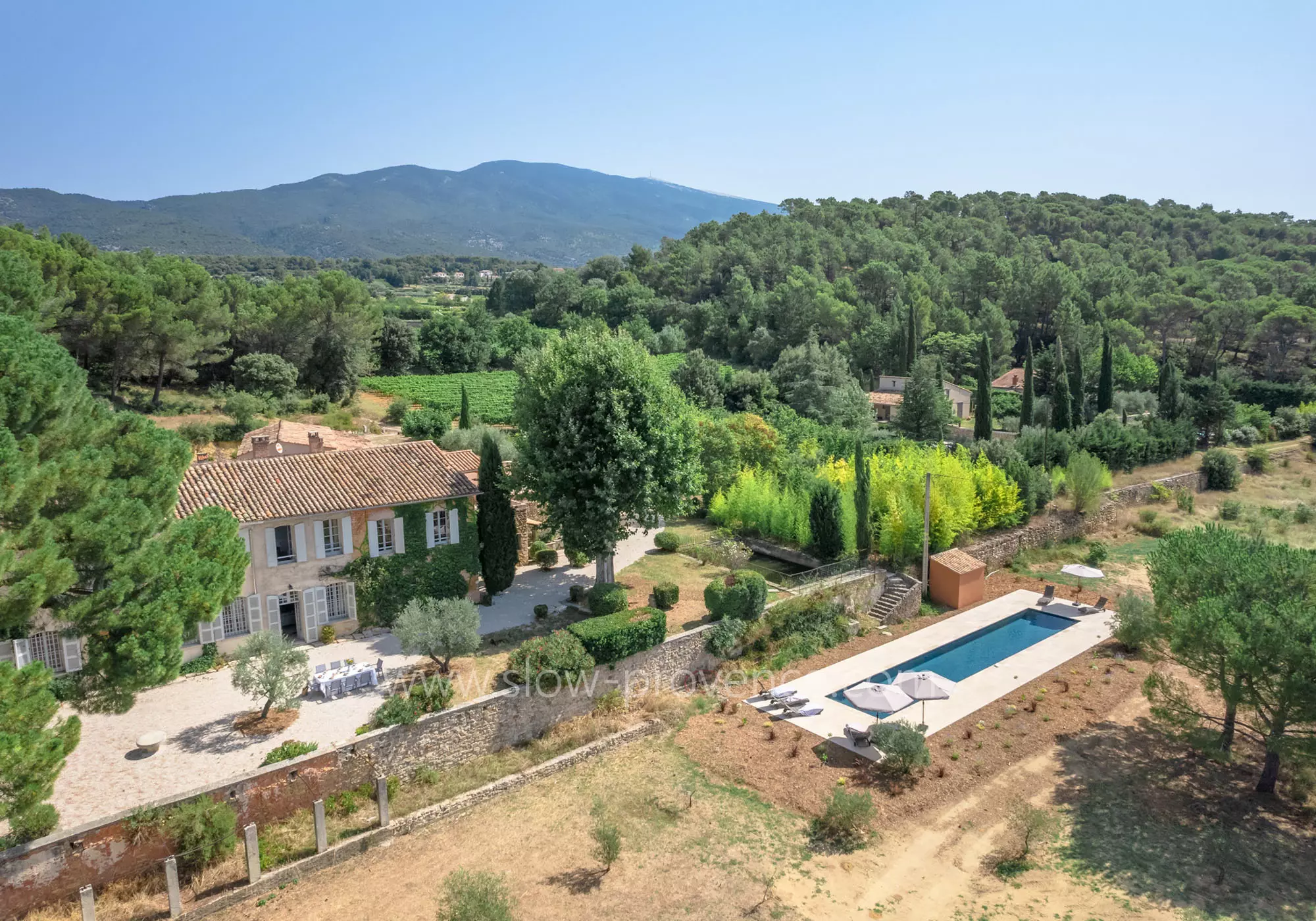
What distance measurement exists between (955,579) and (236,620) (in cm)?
2234

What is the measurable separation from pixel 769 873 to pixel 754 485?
19.4 m

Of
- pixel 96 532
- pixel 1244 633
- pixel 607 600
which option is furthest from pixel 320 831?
pixel 1244 633

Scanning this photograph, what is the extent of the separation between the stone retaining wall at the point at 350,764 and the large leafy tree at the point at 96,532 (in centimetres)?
233

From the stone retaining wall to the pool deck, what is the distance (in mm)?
3033

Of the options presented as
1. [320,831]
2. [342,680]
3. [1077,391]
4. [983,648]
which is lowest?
[983,648]

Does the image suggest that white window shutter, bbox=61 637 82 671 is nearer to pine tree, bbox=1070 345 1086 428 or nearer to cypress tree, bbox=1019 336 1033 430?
cypress tree, bbox=1019 336 1033 430

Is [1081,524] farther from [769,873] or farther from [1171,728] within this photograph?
[769,873]

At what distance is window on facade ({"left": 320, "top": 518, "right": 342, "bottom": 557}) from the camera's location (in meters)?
21.7

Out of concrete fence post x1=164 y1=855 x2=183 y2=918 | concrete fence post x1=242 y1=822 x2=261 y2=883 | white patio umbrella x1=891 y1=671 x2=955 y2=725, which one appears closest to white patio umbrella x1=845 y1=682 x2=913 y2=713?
white patio umbrella x1=891 y1=671 x2=955 y2=725

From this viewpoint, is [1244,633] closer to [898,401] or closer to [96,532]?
[96,532]

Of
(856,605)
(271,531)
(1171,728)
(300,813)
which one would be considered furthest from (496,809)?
(1171,728)

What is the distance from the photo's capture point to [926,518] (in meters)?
27.8

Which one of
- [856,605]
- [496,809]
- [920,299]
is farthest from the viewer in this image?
[920,299]

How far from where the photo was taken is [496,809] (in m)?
16.7
